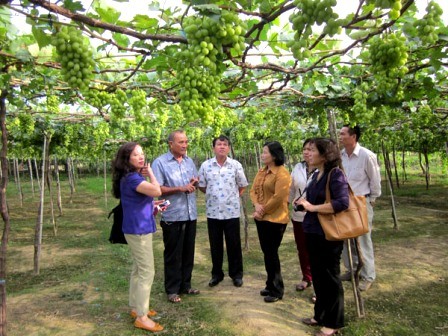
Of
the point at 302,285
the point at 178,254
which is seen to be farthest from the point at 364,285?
the point at 178,254

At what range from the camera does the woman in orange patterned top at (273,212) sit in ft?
11.4

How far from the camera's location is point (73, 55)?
1.67 m

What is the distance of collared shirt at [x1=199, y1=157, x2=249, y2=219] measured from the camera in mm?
3963

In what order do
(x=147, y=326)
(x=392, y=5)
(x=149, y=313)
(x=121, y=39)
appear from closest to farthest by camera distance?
(x=392, y=5)
(x=121, y=39)
(x=147, y=326)
(x=149, y=313)

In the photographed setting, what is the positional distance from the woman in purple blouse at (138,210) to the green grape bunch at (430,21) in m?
2.25

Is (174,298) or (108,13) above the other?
(108,13)

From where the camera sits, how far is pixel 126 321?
3.40 meters

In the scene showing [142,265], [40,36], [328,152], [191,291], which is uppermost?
[40,36]

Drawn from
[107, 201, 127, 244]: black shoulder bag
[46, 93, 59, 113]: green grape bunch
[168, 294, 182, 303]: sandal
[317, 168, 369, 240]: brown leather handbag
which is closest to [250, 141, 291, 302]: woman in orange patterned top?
[317, 168, 369, 240]: brown leather handbag

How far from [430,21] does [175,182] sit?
9.20 ft

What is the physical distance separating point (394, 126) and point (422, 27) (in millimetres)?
8614

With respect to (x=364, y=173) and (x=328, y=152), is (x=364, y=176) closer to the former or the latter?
(x=364, y=173)

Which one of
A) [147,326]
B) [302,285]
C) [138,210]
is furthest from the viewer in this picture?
[302,285]

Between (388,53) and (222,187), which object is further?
(222,187)
